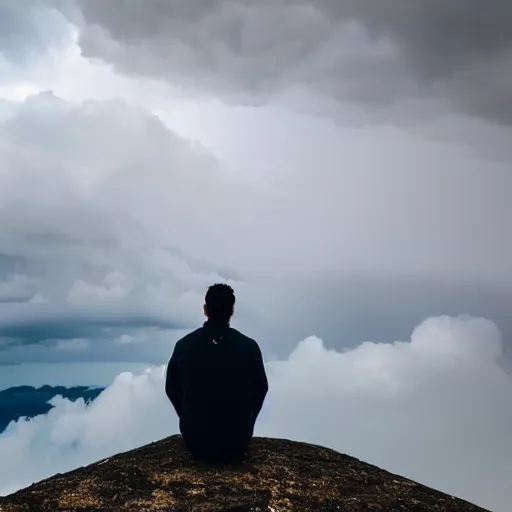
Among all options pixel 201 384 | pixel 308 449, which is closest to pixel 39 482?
pixel 201 384

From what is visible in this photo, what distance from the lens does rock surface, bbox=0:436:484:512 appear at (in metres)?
14.0

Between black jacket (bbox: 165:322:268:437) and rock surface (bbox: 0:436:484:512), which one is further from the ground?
black jacket (bbox: 165:322:268:437)

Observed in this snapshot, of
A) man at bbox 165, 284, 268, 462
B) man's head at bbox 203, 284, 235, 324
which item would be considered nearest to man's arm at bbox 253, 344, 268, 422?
man at bbox 165, 284, 268, 462

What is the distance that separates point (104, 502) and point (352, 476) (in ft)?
20.0

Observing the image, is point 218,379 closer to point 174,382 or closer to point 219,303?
point 174,382

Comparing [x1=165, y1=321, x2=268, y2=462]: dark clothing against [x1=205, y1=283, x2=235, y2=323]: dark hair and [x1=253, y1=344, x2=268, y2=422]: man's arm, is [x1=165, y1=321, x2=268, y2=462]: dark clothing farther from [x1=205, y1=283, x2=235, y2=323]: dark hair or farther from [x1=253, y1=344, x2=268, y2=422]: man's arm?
[x1=205, y1=283, x2=235, y2=323]: dark hair

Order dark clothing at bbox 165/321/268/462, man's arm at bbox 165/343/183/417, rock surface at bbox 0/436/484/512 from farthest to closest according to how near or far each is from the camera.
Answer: man's arm at bbox 165/343/183/417
dark clothing at bbox 165/321/268/462
rock surface at bbox 0/436/484/512

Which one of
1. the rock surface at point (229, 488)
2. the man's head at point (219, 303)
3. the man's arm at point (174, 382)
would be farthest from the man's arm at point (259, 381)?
the man's arm at point (174, 382)

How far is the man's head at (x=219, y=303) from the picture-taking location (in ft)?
51.6

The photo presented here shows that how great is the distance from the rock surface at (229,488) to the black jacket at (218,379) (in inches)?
42.8

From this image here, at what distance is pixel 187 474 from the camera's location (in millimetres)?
15398

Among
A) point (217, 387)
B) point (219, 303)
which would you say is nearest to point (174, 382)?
point (217, 387)

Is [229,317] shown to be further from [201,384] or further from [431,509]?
[431,509]

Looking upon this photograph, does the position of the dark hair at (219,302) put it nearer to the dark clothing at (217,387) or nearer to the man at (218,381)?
the man at (218,381)
